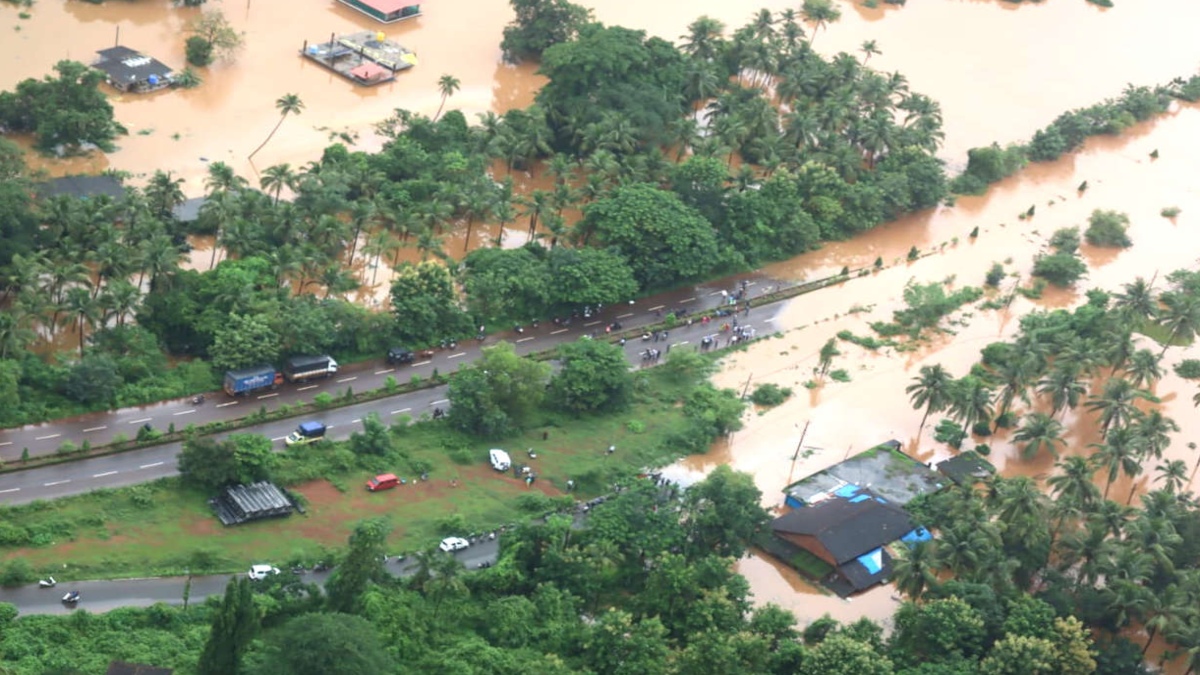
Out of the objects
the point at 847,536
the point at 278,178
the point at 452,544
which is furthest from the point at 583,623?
the point at 278,178

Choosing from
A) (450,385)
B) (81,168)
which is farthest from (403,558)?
(81,168)

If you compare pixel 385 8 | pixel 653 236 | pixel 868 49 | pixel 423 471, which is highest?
pixel 868 49

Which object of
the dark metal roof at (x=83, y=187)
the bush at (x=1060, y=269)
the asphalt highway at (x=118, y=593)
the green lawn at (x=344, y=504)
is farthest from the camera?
the bush at (x=1060, y=269)

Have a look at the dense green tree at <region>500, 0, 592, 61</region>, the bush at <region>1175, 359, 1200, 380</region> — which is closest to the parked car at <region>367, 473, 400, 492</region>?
the bush at <region>1175, 359, 1200, 380</region>

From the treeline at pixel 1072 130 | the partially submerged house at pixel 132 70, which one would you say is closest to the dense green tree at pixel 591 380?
the partially submerged house at pixel 132 70

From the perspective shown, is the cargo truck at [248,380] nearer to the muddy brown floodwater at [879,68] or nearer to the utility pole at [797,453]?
the muddy brown floodwater at [879,68]

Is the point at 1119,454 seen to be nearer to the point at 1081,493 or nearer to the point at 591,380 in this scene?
the point at 1081,493

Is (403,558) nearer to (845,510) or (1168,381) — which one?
(845,510)
